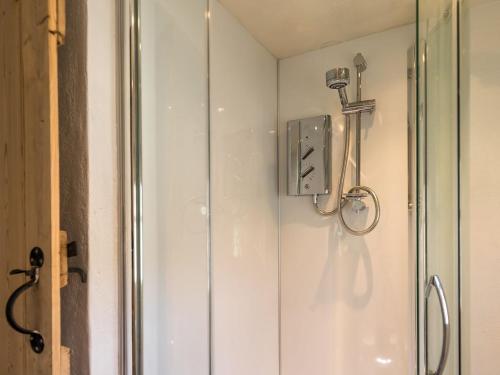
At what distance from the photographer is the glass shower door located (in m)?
0.97

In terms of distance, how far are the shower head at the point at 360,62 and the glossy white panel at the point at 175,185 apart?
0.78 m

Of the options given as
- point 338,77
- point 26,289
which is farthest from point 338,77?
point 26,289

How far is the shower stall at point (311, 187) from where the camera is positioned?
0.98m

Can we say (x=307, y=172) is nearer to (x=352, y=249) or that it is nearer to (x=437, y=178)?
(x=352, y=249)

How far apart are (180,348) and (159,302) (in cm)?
22

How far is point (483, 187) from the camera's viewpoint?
1.29 metres

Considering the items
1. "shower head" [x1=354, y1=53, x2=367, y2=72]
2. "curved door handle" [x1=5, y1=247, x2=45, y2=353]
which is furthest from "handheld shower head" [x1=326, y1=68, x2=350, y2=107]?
"curved door handle" [x1=5, y1=247, x2=45, y2=353]

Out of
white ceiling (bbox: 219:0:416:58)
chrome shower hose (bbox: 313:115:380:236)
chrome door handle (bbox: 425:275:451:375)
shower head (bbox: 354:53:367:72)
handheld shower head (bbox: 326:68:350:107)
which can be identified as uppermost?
white ceiling (bbox: 219:0:416:58)

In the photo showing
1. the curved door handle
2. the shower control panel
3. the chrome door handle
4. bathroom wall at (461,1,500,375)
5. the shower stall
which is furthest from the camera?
the shower control panel

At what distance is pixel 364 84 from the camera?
1526 mm

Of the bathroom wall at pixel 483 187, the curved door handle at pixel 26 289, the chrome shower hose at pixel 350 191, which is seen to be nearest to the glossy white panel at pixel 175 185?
the curved door handle at pixel 26 289

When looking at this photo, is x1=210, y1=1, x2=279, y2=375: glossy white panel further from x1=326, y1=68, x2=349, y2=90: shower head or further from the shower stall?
x1=326, y1=68, x2=349, y2=90: shower head

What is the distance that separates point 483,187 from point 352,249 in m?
0.64

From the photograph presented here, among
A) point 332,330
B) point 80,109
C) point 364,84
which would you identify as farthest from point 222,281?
point 364,84
